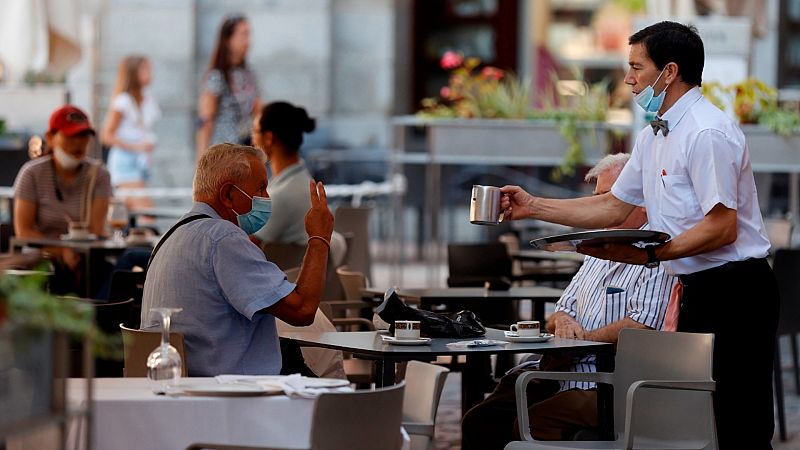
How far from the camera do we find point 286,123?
7660mm

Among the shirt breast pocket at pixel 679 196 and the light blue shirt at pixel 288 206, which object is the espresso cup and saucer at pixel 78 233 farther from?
the shirt breast pocket at pixel 679 196

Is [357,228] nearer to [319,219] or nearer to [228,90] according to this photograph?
[319,219]

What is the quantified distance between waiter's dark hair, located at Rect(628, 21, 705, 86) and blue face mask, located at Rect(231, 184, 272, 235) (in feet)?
Answer: 4.59

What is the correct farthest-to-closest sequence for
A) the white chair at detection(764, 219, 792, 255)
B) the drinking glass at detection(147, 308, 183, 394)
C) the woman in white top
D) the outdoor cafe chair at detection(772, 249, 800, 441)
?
the woman in white top
the white chair at detection(764, 219, 792, 255)
the outdoor cafe chair at detection(772, 249, 800, 441)
the drinking glass at detection(147, 308, 183, 394)

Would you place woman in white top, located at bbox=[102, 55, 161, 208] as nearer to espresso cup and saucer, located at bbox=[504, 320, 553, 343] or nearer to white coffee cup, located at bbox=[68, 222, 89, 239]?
white coffee cup, located at bbox=[68, 222, 89, 239]

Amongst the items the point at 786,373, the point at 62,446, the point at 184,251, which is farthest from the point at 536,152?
the point at 62,446

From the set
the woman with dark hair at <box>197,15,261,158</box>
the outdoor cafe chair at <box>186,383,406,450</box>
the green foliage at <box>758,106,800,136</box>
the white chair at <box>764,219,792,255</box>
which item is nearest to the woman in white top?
the woman with dark hair at <box>197,15,261,158</box>

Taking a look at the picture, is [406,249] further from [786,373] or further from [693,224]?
[693,224]

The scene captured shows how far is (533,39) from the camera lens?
18141mm

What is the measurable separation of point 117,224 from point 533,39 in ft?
32.7

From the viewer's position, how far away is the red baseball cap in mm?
8844

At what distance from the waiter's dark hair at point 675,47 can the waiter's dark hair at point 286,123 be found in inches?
106

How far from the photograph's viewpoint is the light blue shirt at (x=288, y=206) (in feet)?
24.9

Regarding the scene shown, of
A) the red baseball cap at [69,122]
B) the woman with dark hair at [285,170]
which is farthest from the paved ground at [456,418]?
the red baseball cap at [69,122]
